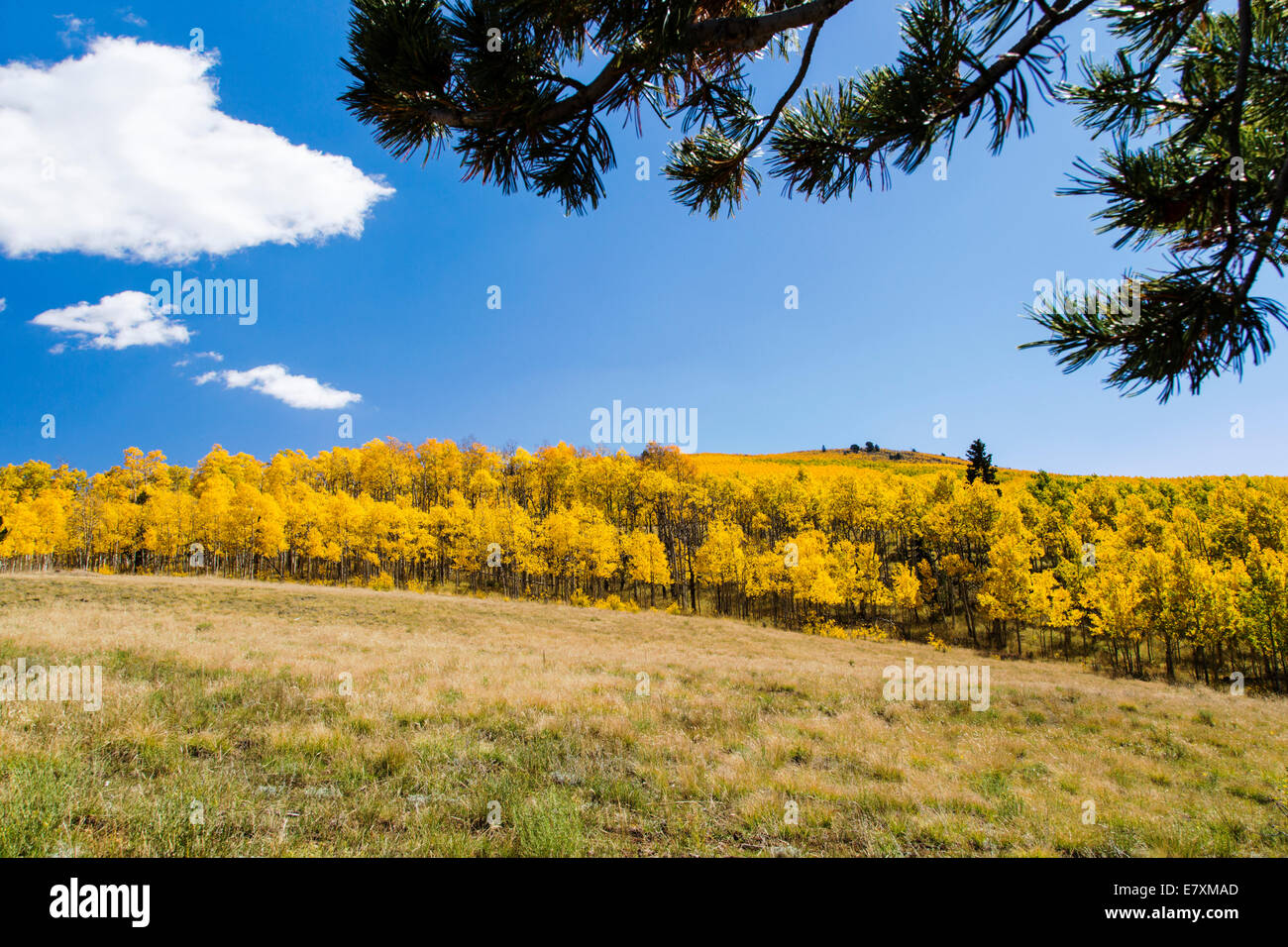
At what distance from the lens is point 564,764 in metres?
6.68

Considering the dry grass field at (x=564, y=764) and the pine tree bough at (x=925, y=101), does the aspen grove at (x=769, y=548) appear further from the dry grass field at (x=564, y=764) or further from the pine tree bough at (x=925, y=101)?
the pine tree bough at (x=925, y=101)

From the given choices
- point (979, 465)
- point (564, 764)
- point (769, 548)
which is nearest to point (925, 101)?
point (564, 764)

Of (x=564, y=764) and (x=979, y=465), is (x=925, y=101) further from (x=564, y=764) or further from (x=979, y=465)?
(x=979, y=465)

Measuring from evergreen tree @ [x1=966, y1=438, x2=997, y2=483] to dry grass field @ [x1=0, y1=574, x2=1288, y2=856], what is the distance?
59.9 m

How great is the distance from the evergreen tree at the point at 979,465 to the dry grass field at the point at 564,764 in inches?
2359

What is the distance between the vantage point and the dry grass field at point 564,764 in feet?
14.3

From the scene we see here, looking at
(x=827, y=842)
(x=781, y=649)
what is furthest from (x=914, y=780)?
(x=781, y=649)

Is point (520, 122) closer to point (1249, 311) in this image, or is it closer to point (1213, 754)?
point (1249, 311)

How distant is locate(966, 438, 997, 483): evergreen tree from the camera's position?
6906 centimetres

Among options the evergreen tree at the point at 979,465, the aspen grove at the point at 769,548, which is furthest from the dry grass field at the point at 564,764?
the evergreen tree at the point at 979,465

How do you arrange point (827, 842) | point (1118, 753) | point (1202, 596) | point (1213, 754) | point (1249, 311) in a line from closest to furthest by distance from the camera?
point (1249, 311), point (827, 842), point (1118, 753), point (1213, 754), point (1202, 596)

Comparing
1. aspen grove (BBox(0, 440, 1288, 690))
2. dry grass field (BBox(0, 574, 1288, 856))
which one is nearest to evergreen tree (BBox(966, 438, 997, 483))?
A: aspen grove (BBox(0, 440, 1288, 690))

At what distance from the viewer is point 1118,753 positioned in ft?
38.1
